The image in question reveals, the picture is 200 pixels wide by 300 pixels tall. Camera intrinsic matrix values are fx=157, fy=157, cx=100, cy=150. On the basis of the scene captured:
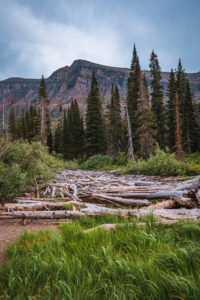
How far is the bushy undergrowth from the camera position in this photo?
561 cm

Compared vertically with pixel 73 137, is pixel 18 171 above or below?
below

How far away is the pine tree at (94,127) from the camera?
33.0m

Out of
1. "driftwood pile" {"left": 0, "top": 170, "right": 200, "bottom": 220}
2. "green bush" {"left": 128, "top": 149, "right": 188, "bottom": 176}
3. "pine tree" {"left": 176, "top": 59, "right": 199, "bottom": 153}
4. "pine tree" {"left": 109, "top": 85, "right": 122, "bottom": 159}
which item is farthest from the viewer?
"pine tree" {"left": 176, "top": 59, "right": 199, "bottom": 153}

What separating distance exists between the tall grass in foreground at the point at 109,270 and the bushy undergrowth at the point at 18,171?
326cm

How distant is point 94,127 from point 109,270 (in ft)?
108

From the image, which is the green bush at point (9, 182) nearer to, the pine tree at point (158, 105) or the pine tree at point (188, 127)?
the pine tree at point (158, 105)

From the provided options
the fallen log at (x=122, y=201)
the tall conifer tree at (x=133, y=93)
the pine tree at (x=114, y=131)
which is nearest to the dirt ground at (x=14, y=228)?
the fallen log at (x=122, y=201)

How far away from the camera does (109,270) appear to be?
76.6 inches

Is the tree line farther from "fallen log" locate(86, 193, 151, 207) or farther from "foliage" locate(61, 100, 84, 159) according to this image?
"fallen log" locate(86, 193, 151, 207)

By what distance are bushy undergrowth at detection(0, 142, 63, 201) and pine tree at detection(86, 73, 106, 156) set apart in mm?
21880

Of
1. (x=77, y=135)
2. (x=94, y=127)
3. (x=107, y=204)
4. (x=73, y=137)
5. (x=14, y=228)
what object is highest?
(x=94, y=127)

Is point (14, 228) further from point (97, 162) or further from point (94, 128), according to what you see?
point (94, 128)

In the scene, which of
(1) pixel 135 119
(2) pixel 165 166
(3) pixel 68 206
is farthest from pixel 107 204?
(1) pixel 135 119

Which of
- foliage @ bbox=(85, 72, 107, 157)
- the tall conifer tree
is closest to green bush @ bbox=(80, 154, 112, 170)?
foliage @ bbox=(85, 72, 107, 157)
